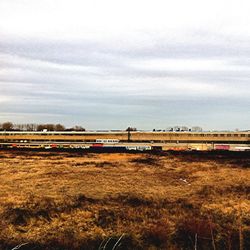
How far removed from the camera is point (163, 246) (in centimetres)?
1001

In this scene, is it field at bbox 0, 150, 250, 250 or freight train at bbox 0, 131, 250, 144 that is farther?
freight train at bbox 0, 131, 250, 144

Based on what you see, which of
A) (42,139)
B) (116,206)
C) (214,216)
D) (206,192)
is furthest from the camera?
(42,139)

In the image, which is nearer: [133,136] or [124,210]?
[124,210]

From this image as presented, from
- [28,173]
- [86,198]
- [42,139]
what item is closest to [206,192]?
[86,198]

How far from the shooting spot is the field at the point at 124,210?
34.3ft

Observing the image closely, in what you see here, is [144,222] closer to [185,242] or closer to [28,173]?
[185,242]

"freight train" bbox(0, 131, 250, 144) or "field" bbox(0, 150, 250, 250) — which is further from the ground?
"freight train" bbox(0, 131, 250, 144)

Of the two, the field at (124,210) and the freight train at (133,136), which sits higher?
the freight train at (133,136)

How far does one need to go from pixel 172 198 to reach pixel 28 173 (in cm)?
1259

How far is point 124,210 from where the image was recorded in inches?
544

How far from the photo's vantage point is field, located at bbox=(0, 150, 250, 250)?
10469 mm

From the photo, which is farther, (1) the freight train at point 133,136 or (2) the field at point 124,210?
(1) the freight train at point 133,136

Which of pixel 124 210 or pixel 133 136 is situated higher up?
pixel 133 136

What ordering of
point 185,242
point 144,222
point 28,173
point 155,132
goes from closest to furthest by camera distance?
point 185,242
point 144,222
point 28,173
point 155,132
